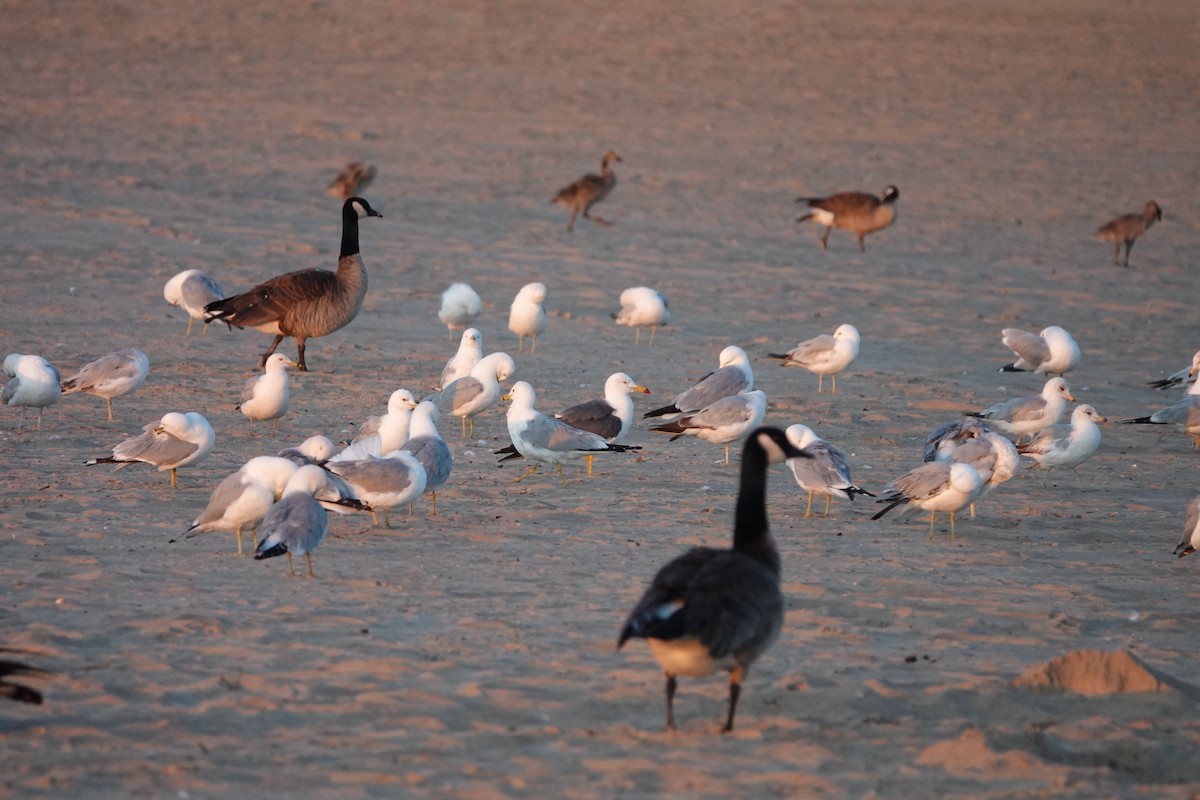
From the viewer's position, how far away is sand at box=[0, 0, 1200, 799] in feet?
20.8

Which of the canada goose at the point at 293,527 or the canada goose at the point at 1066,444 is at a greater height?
the canada goose at the point at 1066,444

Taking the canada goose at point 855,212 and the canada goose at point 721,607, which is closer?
the canada goose at point 721,607

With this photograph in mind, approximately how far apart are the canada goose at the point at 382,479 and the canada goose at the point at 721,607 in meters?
3.03

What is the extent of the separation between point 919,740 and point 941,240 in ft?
59.1

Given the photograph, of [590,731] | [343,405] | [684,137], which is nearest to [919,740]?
[590,731]

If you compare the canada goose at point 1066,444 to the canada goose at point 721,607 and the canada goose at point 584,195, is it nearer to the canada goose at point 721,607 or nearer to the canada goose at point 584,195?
the canada goose at point 721,607

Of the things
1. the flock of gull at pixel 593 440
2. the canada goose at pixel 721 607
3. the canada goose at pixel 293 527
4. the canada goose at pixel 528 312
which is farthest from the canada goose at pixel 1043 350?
the canada goose at pixel 721 607

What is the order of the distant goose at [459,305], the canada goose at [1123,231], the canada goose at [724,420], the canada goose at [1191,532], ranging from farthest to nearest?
the canada goose at [1123,231]
the distant goose at [459,305]
the canada goose at [724,420]
the canada goose at [1191,532]

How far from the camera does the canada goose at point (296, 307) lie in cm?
1458

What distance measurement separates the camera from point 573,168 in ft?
85.6

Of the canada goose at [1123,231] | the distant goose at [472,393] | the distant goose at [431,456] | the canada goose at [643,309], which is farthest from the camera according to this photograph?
the canada goose at [1123,231]

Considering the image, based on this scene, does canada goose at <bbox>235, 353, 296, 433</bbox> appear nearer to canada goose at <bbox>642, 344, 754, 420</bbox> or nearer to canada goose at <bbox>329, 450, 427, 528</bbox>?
canada goose at <bbox>329, 450, 427, 528</bbox>

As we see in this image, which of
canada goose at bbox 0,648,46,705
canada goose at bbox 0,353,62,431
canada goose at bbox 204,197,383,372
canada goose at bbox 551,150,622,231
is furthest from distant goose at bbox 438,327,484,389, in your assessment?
canada goose at bbox 551,150,622,231

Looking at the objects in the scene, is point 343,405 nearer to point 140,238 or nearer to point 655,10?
point 140,238
